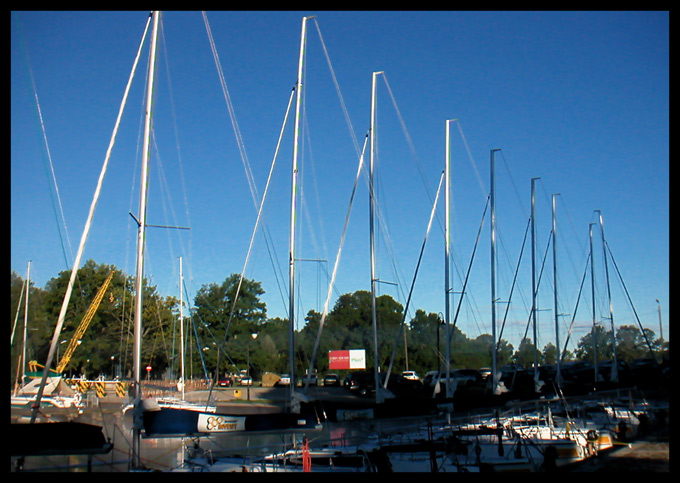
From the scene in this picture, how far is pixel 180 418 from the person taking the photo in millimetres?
12945

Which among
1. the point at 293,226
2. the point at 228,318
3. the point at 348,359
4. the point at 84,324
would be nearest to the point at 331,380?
the point at 348,359

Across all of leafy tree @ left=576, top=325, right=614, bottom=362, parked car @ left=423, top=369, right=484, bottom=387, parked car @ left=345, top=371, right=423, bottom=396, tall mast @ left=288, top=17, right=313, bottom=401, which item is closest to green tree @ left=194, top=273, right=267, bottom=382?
parked car @ left=345, top=371, right=423, bottom=396

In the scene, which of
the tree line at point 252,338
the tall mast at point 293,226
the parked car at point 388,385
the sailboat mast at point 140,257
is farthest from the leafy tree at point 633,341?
the sailboat mast at point 140,257

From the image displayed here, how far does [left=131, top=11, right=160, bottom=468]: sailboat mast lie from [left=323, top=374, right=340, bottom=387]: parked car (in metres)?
39.8

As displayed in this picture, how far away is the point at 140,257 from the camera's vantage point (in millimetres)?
13484

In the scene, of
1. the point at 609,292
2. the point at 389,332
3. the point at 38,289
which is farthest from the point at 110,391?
the point at 609,292

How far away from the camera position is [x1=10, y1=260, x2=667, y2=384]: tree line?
48.2 m

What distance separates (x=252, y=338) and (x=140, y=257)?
5062 centimetres

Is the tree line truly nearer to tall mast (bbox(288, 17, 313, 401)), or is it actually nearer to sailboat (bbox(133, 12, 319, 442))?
tall mast (bbox(288, 17, 313, 401))

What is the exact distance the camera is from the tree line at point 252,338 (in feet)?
158

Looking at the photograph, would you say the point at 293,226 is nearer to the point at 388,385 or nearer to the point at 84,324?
the point at 388,385

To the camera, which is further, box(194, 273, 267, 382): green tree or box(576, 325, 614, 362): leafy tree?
box(194, 273, 267, 382): green tree
